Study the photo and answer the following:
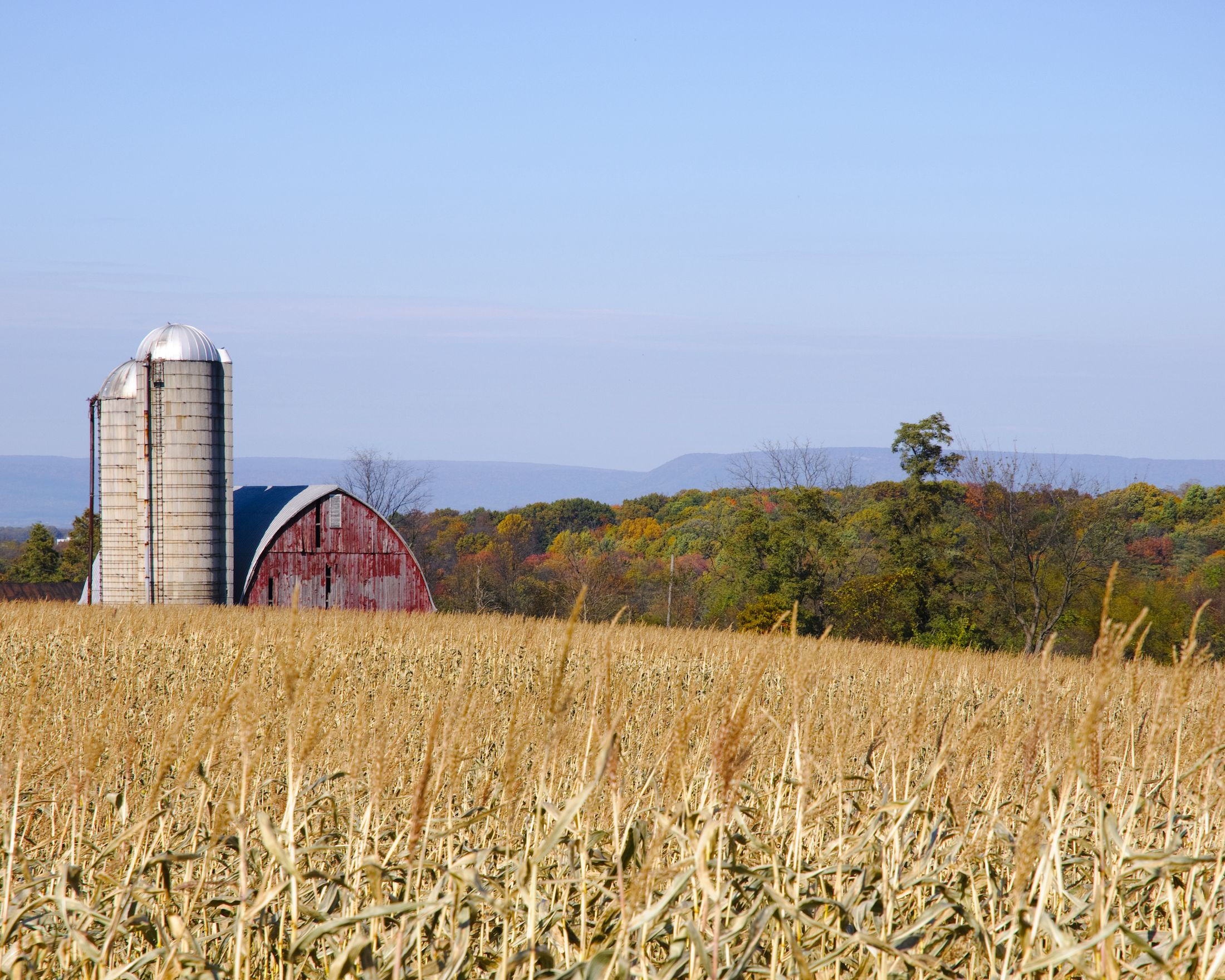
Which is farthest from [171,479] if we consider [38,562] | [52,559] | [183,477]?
[52,559]

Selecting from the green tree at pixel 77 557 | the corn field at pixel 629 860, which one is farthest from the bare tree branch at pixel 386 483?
the corn field at pixel 629 860

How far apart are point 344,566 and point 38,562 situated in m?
30.6

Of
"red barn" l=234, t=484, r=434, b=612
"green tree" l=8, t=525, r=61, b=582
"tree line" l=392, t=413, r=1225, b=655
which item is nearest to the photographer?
"red barn" l=234, t=484, r=434, b=612

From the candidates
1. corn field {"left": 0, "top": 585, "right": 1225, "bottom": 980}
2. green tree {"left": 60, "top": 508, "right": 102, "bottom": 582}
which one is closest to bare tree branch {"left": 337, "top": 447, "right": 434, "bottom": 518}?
green tree {"left": 60, "top": 508, "right": 102, "bottom": 582}

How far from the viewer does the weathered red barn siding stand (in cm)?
2912

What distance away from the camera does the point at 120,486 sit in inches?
1133

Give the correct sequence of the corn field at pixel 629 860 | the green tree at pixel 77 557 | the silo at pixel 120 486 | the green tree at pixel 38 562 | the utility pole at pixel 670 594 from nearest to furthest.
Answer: the corn field at pixel 629 860 < the silo at pixel 120 486 < the utility pole at pixel 670 594 < the green tree at pixel 77 557 < the green tree at pixel 38 562

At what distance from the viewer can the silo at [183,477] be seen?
27.7 meters

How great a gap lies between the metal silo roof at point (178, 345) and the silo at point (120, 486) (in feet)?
1.89

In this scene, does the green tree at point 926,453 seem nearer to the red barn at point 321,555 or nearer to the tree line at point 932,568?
the tree line at point 932,568

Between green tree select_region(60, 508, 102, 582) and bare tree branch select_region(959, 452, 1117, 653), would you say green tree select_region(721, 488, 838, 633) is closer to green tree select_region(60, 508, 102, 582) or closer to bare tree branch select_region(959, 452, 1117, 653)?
bare tree branch select_region(959, 452, 1117, 653)

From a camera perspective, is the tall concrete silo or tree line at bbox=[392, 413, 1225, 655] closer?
the tall concrete silo

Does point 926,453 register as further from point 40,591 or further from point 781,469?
point 40,591

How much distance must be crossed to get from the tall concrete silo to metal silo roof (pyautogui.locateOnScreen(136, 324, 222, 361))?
25 millimetres
